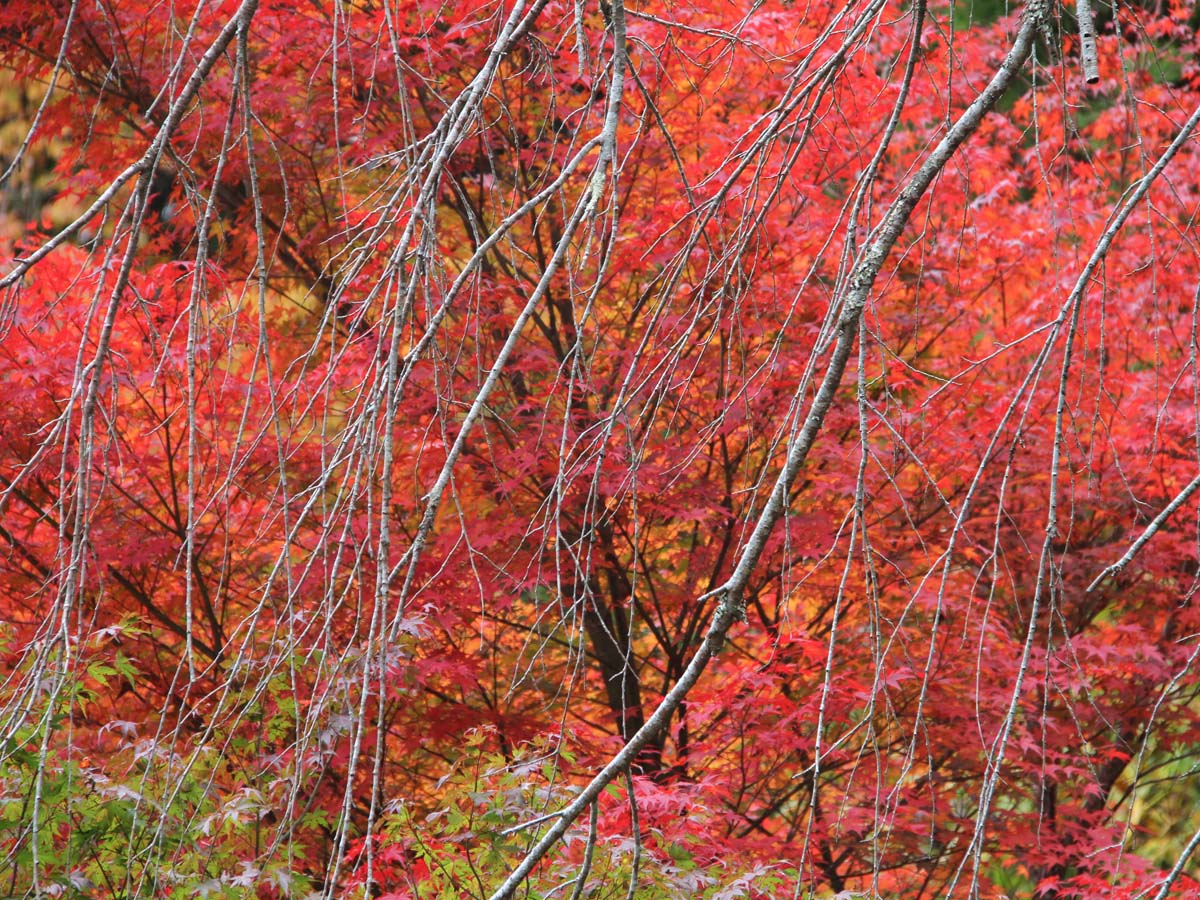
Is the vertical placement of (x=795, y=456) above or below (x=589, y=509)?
above

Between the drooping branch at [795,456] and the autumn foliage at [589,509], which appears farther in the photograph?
the autumn foliage at [589,509]

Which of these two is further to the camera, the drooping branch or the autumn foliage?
the autumn foliage

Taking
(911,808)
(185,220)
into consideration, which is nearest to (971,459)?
(911,808)

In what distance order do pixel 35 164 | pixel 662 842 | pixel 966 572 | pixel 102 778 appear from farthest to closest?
pixel 35 164 → pixel 966 572 → pixel 102 778 → pixel 662 842

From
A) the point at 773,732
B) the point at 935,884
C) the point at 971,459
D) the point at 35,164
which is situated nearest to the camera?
the point at 773,732

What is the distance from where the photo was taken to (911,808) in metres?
2.86

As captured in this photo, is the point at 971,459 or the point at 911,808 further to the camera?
the point at 971,459

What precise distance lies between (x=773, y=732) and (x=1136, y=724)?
1.76m

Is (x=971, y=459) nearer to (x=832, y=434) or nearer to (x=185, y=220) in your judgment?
(x=832, y=434)

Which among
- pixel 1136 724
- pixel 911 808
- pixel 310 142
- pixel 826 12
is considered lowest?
pixel 1136 724

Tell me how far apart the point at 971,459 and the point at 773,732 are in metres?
1.01

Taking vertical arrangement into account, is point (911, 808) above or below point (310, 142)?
below

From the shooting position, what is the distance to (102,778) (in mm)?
2377

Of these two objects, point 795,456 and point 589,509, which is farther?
point 589,509
